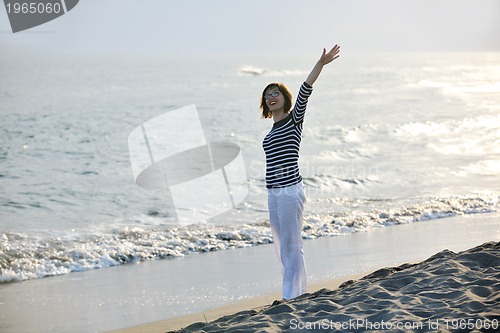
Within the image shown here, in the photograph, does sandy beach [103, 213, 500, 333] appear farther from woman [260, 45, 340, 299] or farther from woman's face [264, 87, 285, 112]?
woman's face [264, 87, 285, 112]

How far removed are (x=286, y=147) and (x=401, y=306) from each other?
5.16 feet

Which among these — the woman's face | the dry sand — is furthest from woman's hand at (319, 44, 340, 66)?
the dry sand

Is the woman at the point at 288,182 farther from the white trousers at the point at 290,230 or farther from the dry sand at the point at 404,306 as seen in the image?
the dry sand at the point at 404,306

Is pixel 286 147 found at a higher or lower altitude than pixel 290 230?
higher

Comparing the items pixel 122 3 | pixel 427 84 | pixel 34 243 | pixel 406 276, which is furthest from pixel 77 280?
pixel 427 84

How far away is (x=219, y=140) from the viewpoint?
21984 mm

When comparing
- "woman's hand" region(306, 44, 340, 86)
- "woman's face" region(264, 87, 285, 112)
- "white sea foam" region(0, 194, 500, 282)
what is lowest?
"white sea foam" region(0, 194, 500, 282)

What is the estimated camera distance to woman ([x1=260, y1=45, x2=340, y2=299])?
540cm

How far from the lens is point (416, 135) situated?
2372 centimetres

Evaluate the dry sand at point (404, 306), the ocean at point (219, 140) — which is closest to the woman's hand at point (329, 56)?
the dry sand at point (404, 306)

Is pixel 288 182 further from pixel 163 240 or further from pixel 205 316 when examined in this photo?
pixel 163 240

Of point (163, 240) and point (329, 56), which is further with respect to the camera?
point (163, 240)

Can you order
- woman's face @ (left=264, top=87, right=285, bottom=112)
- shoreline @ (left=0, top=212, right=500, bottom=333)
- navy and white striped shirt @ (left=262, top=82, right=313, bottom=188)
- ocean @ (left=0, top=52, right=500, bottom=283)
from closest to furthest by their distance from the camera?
navy and white striped shirt @ (left=262, top=82, right=313, bottom=188) → woman's face @ (left=264, top=87, right=285, bottom=112) → shoreline @ (left=0, top=212, right=500, bottom=333) → ocean @ (left=0, top=52, right=500, bottom=283)

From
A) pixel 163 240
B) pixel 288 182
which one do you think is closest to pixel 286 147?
pixel 288 182
